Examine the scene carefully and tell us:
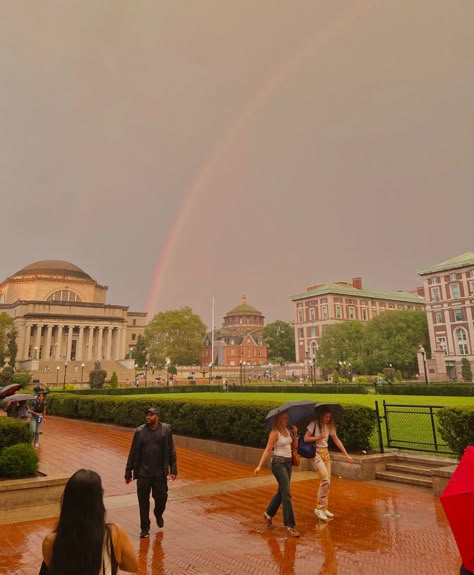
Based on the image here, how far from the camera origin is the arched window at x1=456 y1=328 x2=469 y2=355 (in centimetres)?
7581

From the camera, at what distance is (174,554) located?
6094mm

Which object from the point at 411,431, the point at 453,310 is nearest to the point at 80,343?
the point at 453,310

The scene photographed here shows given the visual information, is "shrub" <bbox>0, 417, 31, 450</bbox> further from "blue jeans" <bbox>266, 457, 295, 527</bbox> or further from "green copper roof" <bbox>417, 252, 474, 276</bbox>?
"green copper roof" <bbox>417, 252, 474, 276</bbox>

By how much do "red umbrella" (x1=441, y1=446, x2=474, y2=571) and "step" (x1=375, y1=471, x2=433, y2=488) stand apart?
7.36 meters

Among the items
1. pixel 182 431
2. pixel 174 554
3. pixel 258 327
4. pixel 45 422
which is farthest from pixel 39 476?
pixel 258 327

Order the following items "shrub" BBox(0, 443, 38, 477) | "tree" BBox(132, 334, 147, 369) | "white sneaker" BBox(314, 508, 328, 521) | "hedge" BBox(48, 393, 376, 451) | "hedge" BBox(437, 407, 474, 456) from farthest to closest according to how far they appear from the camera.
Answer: "tree" BBox(132, 334, 147, 369) → "hedge" BBox(48, 393, 376, 451) → "hedge" BBox(437, 407, 474, 456) → "shrub" BBox(0, 443, 38, 477) → "white sneaker" BBox(314, 508, 328, 521)

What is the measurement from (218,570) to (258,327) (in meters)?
141

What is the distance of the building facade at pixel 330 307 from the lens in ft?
341

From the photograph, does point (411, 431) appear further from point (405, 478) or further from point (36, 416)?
point (36, 416)

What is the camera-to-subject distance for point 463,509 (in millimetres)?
3096

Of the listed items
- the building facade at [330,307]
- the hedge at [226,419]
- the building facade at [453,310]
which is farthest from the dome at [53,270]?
the hedge at [226,419]

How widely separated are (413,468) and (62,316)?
100354 mm

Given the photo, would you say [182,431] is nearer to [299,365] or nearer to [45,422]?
[45,422]

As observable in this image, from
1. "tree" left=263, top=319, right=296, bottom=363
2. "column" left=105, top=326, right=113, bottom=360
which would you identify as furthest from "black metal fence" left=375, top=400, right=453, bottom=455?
"tree" left=263, top=319, right=296, bottom=363
